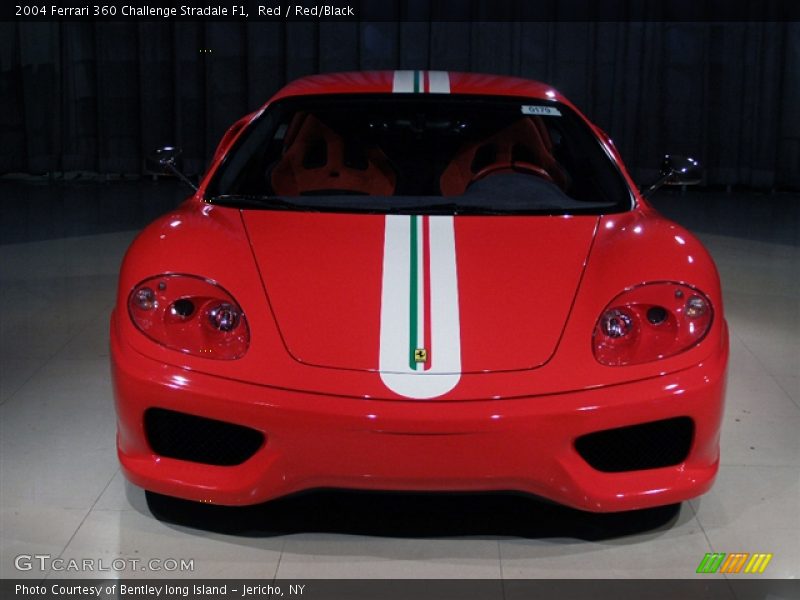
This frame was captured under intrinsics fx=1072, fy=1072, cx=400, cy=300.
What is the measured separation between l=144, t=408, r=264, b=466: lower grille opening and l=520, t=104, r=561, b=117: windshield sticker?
1.32 meters

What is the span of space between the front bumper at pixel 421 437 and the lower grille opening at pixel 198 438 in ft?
0.07

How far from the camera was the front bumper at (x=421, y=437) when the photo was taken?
1937 mm

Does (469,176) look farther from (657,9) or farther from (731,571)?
(657,9)

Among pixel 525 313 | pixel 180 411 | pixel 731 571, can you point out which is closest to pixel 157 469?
pixel 180 411

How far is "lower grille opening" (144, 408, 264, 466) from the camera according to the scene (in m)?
2.04

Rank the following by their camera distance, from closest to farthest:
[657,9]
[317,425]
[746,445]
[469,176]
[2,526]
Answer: [317,425], [2,526], [746,445], [469,176], [657,9]

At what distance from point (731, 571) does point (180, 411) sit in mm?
1128

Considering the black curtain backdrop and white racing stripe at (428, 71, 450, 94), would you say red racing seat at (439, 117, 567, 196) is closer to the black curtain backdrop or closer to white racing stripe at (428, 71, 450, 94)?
white racing stripe at (428, 71, 450, 94)

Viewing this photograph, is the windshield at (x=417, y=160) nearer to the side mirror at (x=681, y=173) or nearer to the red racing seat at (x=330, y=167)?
the red racing seat at (x=330, y=167)

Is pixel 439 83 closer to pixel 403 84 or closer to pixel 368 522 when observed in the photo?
pixel 403 84

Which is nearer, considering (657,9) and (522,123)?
(522,123)

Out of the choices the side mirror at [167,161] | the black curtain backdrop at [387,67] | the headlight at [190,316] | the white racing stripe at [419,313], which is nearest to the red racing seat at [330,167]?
the side mirror at [167,161]

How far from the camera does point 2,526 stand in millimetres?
2293

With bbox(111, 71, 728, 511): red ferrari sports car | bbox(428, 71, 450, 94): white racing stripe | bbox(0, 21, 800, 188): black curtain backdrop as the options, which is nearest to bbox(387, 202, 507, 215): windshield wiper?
bbox(111, 71, 728, 511): red ferrari sports car
